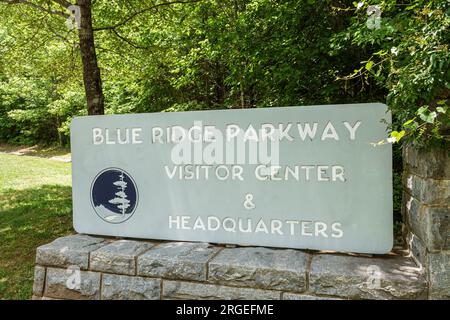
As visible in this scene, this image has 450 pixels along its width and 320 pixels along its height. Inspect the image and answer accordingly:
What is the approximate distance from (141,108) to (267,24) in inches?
189

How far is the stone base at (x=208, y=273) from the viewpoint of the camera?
1992mm

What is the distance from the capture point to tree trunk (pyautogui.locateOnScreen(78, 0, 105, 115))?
4.04m

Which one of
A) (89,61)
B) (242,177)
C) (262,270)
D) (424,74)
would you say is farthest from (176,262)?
(89,61)

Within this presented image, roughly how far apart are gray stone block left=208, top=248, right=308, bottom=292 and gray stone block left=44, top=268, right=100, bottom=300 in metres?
0.84

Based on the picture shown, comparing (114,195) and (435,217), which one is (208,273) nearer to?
(114,195)

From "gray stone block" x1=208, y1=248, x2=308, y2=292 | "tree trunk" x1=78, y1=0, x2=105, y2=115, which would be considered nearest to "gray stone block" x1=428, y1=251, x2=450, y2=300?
"gray stone block" x1=208, y1=248, x2=308, y2=292

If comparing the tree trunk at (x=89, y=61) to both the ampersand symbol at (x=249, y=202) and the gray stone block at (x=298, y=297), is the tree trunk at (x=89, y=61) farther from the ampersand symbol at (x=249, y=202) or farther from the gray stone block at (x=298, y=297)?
the gray stone block at (x=298, y=297)

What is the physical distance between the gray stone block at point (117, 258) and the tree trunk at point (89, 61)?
2.15 m

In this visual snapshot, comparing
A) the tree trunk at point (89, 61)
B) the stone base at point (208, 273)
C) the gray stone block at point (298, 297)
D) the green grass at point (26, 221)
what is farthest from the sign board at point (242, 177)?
the tree trunk at point (89, 61)

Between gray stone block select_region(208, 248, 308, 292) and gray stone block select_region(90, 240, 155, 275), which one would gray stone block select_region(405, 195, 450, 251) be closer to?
gray stone block select_region(208, 248, 308, 292)

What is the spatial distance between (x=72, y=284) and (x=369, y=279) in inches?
75.1
